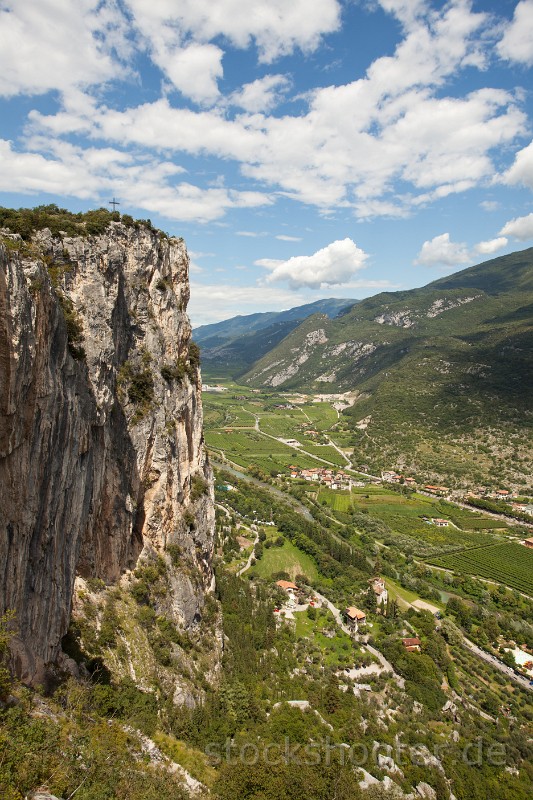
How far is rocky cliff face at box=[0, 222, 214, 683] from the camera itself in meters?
14.6

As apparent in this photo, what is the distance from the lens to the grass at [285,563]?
64500mm

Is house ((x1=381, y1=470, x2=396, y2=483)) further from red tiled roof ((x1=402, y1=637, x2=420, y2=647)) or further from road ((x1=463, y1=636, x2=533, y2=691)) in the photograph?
red tiled roof ((x1=402, y1=637, x2=420, y2=647))

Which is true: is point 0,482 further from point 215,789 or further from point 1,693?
point 215,789

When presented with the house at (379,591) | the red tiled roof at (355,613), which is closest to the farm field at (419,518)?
the house at (379,591)

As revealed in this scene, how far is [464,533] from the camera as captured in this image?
80875 millimetres

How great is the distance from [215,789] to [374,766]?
671 inches

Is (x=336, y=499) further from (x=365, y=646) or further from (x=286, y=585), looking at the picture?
(x=365, y=646)

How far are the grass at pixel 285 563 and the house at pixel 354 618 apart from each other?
1100 centimetres

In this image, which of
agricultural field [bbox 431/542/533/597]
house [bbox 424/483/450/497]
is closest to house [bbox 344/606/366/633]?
agricultural field [bbox 431/542/533/597]

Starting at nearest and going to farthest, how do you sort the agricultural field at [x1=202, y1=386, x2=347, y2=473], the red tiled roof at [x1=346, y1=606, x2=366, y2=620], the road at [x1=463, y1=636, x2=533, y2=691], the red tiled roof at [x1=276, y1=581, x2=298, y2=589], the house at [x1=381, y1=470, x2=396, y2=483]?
1. the road at [x1=463, y1=636, x2=533, y2=691]
2. the red tiled roof at [x1=346, y1=606, x2=366, y2=620]
3. the red tiled roof at [x1=276, y1=581, x2=298, y2=589]
4. the house at [x1=381, y1=470, x2=396, y2=483]
5. the agricultural field at [x1=202, y1=386, x2=347, y2=473]

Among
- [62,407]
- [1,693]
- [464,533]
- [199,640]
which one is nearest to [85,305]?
[62,407]

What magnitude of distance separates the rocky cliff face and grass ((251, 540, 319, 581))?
24244 mm

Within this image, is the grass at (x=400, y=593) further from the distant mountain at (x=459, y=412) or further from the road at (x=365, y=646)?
the distant mountain at (x=459, y=412)

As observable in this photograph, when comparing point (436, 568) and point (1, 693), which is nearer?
point (1, 693)
